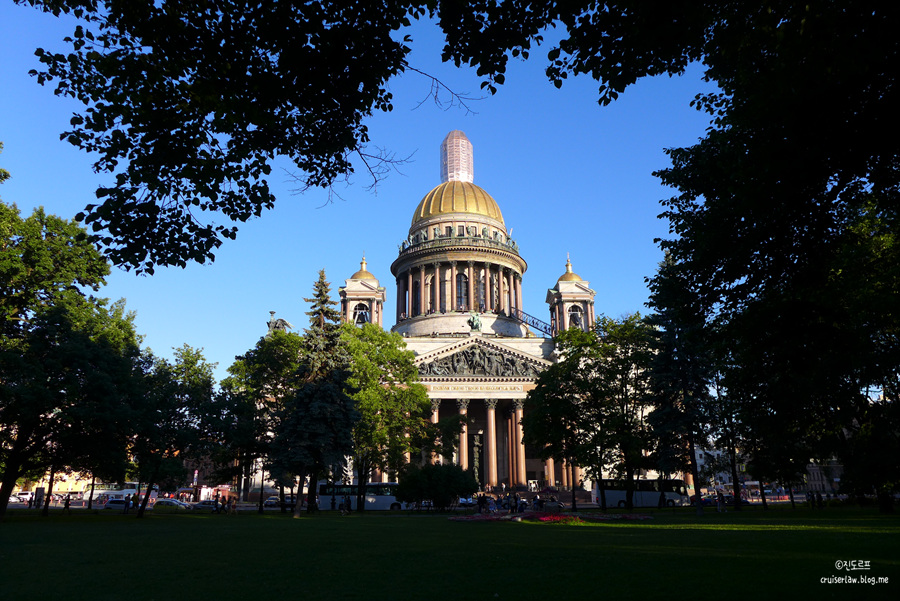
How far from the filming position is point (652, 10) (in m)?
8.13

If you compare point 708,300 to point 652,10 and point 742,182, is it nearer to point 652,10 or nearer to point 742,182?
point 742,182

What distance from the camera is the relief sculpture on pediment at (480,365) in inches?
2516

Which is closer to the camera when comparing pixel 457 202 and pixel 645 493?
pixel 645 493

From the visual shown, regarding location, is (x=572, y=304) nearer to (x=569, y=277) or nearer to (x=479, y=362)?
(x=569, y=277)

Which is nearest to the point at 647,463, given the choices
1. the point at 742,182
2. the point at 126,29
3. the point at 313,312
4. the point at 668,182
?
the point at 313,312

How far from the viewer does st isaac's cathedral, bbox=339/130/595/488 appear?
63.7 meters

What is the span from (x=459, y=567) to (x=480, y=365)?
54.0 m

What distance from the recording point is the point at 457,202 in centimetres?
8669

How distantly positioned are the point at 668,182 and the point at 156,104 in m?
14.3

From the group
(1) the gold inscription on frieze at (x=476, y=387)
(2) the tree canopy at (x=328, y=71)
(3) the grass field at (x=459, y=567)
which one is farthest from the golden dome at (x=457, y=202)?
(2) the tree canopy at (x=328, y=71)

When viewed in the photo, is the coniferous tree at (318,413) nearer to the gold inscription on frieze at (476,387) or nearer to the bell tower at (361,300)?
the gold inscription on frieze at (476,387)

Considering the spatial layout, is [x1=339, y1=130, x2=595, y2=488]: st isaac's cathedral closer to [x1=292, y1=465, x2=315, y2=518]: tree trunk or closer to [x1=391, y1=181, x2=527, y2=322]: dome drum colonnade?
[x1=391, y1=181, x2=527, y2=322]: dome drum colonnade

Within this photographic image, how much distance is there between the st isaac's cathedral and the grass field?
4269 cm

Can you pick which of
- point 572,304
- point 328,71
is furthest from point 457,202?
point 328,71
